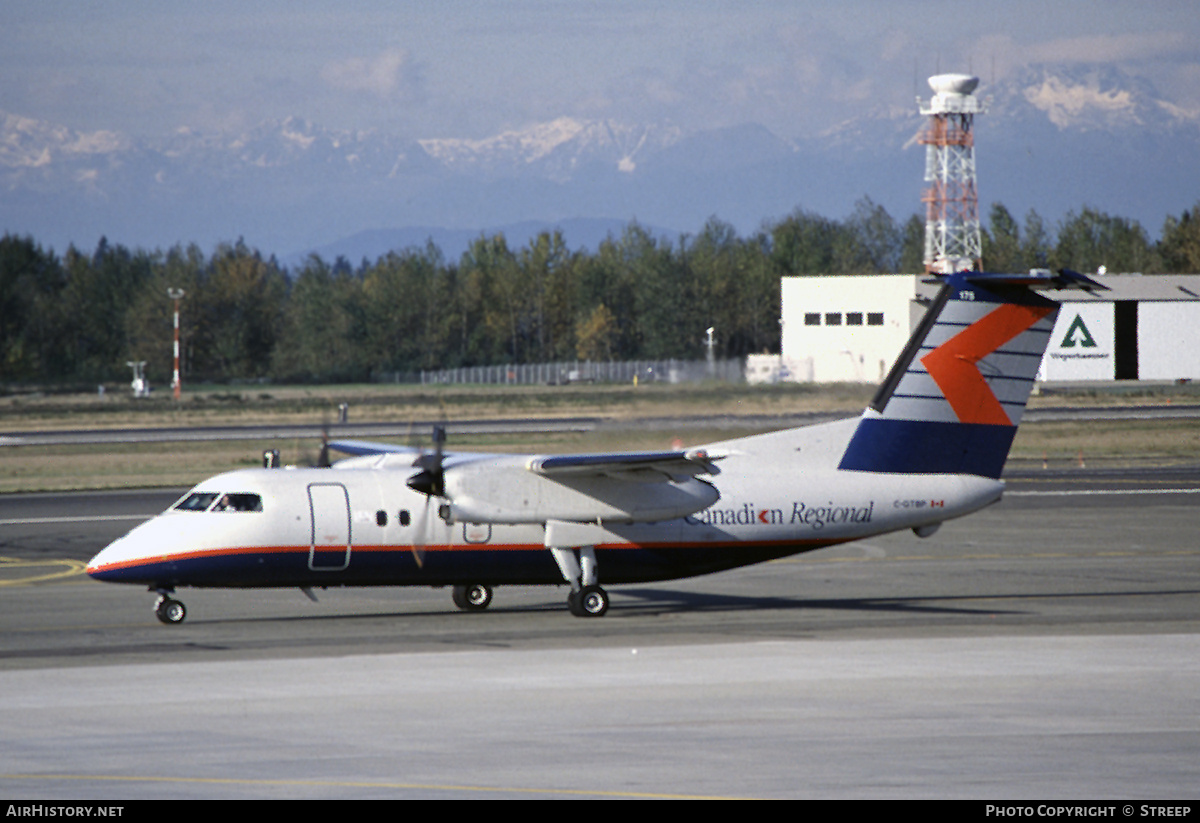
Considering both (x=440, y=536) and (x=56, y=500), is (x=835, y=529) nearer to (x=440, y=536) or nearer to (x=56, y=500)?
(x=440, y=536)

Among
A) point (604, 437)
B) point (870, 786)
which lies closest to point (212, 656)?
point (604, 437)

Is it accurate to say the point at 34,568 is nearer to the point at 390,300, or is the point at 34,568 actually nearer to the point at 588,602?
the point at 588,602

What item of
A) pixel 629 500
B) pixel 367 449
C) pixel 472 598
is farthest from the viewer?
pixel 367 449

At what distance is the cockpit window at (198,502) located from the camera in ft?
65.4

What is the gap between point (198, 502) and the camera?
20.0 meters

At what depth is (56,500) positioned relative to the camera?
40188 mm

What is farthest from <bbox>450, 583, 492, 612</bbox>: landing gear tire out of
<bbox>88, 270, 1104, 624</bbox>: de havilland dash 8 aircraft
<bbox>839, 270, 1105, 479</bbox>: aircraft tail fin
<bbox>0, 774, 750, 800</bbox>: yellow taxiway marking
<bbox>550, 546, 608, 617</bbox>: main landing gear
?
<bbox>0, 774, 750, 800</bbox>: yellow taxiway marking

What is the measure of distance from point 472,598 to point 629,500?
3494mm

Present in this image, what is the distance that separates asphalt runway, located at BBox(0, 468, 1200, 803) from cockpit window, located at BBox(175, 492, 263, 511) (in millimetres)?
1910

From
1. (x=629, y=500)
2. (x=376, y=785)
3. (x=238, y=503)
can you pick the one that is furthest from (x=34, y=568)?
(x=376, y=785)

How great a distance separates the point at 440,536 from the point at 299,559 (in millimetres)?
2209

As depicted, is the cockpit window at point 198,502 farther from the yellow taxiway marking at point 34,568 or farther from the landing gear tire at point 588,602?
the yellow taxiway marking at point 34,568

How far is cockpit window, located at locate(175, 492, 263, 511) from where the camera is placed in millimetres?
19938

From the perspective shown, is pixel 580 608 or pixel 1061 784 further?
pixel 580 608
